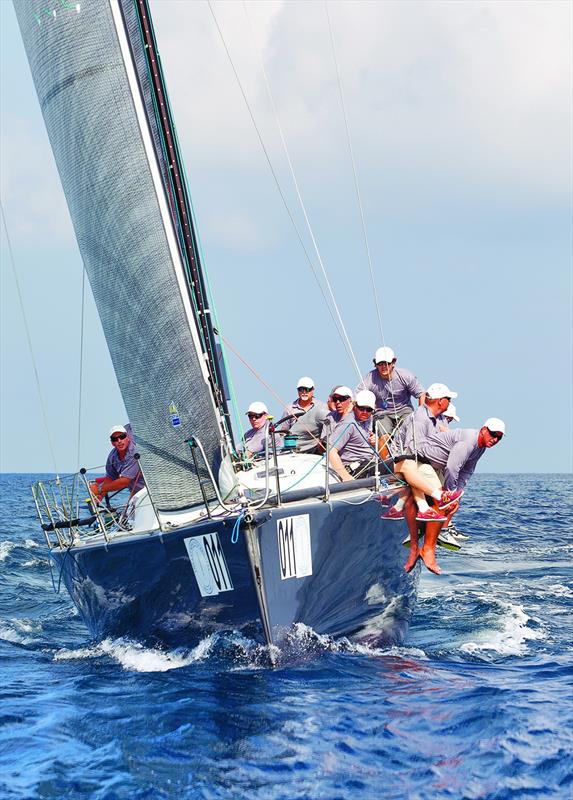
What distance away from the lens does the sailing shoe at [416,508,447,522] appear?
24.0 feet

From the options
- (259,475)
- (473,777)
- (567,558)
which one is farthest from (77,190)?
(567,558)

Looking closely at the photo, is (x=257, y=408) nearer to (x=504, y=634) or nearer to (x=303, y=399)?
(x=303, y=399)

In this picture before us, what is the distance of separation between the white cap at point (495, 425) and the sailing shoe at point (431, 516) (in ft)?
2.43

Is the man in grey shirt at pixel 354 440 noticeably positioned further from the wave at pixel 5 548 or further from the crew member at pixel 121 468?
the wave at pixel 5 548

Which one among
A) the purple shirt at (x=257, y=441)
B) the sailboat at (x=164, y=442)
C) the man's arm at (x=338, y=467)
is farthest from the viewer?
the purple shirt at (x=257, y=441)

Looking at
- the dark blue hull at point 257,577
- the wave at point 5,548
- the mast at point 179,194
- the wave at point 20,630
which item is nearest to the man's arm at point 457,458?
the dark blue hull at point 257,577

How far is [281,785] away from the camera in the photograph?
183 inches

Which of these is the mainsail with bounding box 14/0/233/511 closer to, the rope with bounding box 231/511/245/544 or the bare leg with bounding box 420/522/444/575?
the rope with bounding box 231/511/245/544

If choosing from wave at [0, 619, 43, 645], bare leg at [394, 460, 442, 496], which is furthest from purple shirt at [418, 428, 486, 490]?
wave at [0, 619, 43, 645]

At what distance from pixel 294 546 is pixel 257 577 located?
1.24 feet

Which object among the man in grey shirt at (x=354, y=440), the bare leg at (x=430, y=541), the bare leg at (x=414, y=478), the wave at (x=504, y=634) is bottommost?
the wave at (x=504, y=634)

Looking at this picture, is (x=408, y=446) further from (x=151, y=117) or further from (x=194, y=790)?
(x=194, y=790)

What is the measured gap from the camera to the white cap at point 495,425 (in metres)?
7.36

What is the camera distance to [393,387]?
9.23 metres
